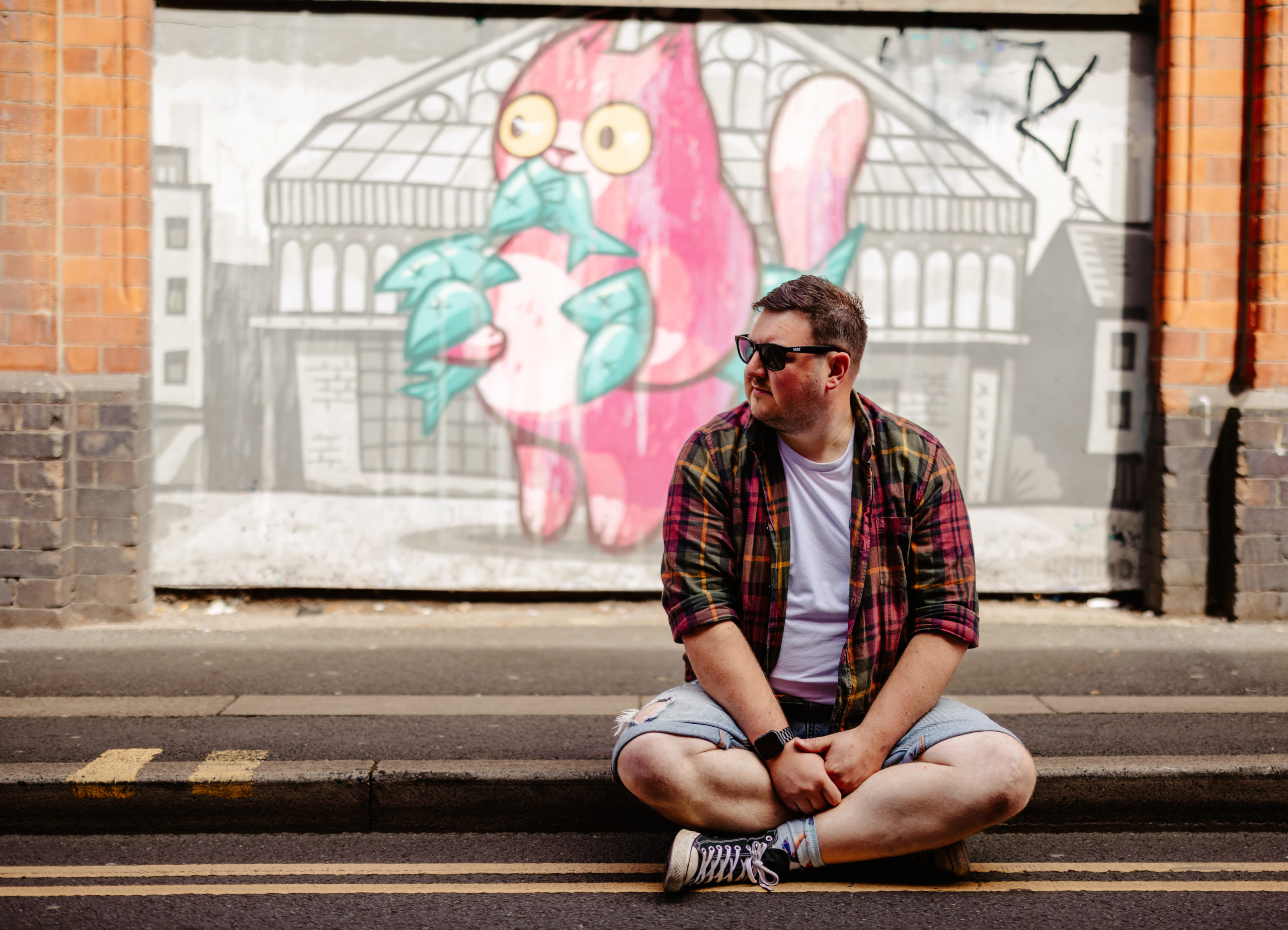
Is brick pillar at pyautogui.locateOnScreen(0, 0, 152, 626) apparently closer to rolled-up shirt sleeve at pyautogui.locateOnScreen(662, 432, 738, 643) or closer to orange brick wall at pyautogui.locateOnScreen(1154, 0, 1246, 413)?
rolled-up shirt sleeve at pyautogui.locateOnScreen(662, 432, 738, 643)

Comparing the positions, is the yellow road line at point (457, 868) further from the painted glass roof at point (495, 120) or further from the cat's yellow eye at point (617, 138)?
the cat's yellow eye at point (617, 138)

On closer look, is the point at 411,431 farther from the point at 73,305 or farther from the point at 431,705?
the point at 431,705

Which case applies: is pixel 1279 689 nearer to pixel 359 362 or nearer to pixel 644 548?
pixel 644 548

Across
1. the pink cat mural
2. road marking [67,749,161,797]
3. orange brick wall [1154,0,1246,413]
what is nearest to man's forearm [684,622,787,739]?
road marking [67,749,161,797]

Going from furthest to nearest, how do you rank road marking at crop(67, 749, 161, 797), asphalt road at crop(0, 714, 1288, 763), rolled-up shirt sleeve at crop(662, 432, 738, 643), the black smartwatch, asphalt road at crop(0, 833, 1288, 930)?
1. asphalt road at crop(0, 714, 1288, 763)
2. road marking at crop(67, 749, 161, 797)
3. rolled-up shirt sleeve at crop(662, 432, 738, 643)
4. the black smartwatch
5. asphalt road at crop(0, 833, 1288, 930)


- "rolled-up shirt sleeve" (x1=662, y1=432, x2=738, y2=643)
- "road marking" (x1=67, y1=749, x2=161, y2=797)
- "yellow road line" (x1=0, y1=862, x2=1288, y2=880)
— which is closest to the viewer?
"rolled-up shirt sleeve" (x1=662, y1=432, x2=738, y2=643)

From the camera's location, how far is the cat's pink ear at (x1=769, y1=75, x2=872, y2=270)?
6285 millimetres

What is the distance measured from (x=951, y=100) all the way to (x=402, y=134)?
3124 millimetres

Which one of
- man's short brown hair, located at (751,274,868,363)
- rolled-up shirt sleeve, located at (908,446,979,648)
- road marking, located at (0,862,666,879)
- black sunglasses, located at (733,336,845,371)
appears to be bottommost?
road marking, located at (0,862,666,879)

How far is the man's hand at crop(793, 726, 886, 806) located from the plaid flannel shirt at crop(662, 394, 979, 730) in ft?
0.41

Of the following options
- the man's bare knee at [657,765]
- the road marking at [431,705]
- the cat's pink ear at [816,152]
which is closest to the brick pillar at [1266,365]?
the cat's pink ear at [816,152]

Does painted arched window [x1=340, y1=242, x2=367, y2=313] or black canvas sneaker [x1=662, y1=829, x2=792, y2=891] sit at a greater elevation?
painted arched window [x1=340, y1=242, x2=367, y2=313]

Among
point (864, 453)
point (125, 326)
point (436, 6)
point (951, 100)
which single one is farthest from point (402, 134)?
point (864, 453)

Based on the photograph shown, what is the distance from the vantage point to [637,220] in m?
6.29
